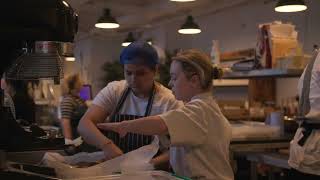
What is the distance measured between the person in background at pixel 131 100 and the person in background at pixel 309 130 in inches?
41.5

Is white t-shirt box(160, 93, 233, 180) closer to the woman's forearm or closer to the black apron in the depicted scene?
the woman's forearm

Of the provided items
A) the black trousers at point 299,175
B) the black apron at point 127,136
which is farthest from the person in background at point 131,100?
the black trousers at point 299,175

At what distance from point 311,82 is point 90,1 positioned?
21.0 ft

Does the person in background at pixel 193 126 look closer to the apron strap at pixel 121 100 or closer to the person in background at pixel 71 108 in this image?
the apron strap at pixel 121 100

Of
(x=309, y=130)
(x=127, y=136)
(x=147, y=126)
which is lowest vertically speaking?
(x=309, y=130)

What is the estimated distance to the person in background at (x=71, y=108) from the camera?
4.98 metres

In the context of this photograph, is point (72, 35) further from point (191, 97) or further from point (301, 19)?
point (301, 19)

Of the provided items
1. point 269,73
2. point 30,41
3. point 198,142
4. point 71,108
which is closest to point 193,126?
point 198,142

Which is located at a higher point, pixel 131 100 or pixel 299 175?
pixel 131 100

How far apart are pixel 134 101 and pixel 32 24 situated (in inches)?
41.2

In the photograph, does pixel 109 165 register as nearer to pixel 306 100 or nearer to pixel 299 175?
pixel 306 100

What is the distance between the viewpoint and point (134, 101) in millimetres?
2111

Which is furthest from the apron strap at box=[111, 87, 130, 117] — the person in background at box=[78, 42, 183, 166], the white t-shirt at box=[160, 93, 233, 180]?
the white t-shirt at box=[160, 93, 233, 180]

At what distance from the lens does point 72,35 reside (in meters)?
1.21
